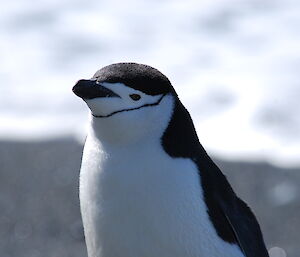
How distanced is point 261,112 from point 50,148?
155 cm

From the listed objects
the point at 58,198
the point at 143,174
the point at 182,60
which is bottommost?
the point at 182,60

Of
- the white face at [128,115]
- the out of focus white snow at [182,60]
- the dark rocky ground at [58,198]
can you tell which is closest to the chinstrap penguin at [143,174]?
the white face at [128,115]

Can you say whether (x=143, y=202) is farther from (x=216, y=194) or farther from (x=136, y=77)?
(x=136, y=77)

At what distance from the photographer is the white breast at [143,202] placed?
452 centimetres

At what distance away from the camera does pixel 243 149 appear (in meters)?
7.84

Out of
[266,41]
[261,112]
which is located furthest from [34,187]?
[266,41]

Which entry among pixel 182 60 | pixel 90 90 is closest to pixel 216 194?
pixel 90 90

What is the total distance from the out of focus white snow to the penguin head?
3.21 m

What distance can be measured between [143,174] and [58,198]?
2.61m

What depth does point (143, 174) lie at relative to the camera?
452 centimetres

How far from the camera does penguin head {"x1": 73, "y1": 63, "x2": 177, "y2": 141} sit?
4.37 m

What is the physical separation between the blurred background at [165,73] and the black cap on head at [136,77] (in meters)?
2.32

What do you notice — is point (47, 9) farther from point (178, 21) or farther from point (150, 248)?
point (150, 248)

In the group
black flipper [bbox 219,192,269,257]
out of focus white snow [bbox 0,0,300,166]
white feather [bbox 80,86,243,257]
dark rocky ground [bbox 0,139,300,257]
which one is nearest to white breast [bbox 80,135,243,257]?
white feather [bbox 80,86,243,257]
